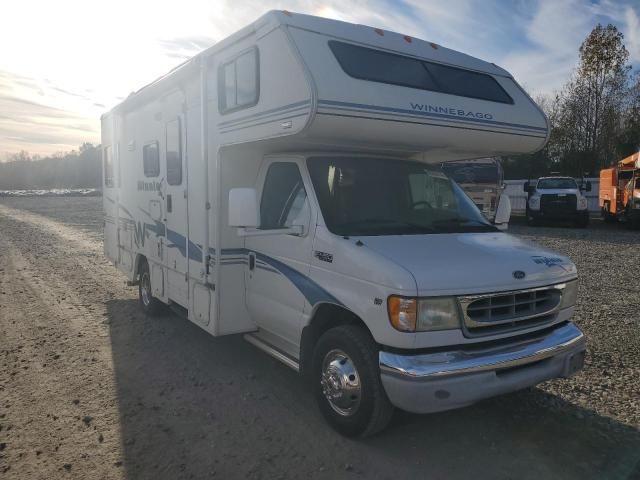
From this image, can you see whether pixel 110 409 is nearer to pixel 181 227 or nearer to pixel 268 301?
pixel 268 301

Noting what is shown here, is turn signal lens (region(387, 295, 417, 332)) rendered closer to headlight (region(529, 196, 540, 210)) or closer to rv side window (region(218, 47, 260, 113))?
rv side window (region(218, 47, 260, 113))

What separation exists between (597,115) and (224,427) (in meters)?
32.2

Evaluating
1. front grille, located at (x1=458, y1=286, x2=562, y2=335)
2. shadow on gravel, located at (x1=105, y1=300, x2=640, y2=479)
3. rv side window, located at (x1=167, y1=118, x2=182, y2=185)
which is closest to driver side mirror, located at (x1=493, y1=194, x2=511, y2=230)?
front grille, located at (x1=458, y1=286, x2=562, y2=335)

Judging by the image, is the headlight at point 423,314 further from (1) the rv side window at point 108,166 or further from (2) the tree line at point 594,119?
(2) the tree line at point 594,119

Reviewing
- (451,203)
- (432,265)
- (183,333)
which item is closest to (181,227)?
(183,333)

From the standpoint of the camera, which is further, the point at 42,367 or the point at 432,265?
the point at 42,367

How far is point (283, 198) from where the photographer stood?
4.70m

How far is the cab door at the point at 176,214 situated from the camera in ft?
18.9

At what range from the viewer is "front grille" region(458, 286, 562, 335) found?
11.6ft

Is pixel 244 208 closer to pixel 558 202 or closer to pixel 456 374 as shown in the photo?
pixel 456 374

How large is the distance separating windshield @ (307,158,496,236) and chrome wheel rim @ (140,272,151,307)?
12.7ft

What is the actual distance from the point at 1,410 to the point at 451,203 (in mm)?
4296

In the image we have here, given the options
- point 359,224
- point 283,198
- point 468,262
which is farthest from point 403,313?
point 283,198

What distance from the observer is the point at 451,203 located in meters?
4.94
